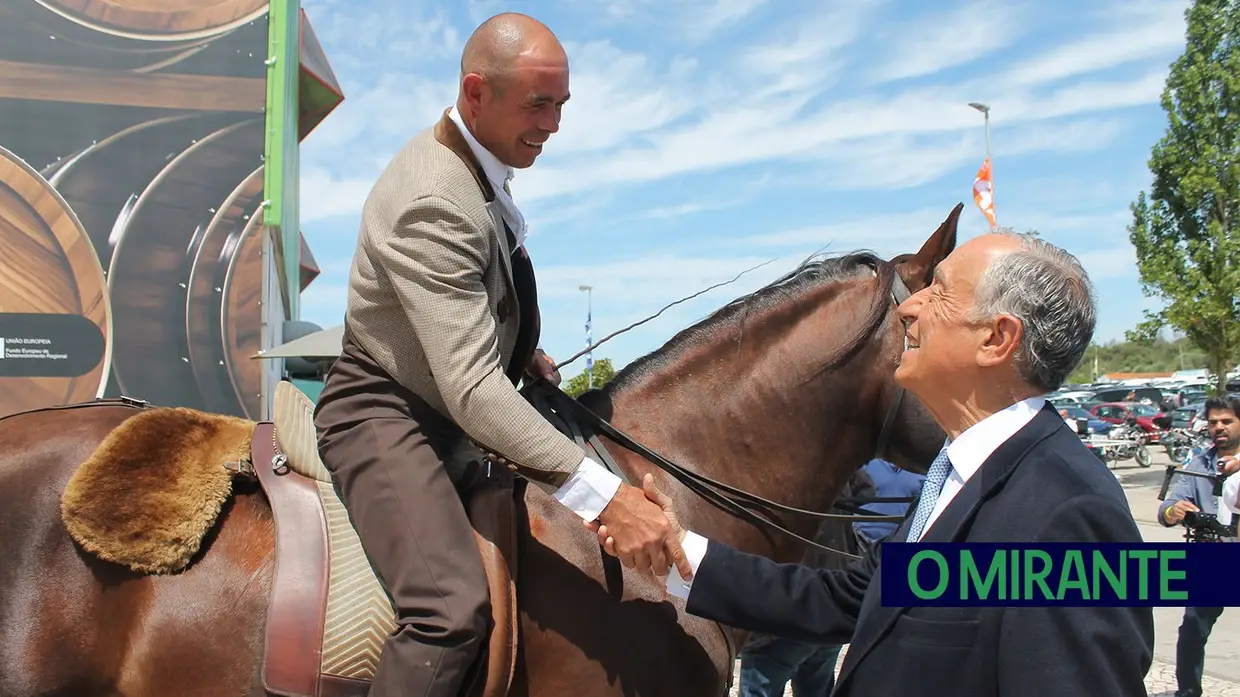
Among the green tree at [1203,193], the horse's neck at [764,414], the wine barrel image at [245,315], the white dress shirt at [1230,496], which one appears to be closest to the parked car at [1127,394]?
the green tree at [1203,193]

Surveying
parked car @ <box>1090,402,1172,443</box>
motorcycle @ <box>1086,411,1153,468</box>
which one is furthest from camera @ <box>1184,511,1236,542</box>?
parked car @ <box>1090,402,1172,443</box>

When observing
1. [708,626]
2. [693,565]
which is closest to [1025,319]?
[693,565]

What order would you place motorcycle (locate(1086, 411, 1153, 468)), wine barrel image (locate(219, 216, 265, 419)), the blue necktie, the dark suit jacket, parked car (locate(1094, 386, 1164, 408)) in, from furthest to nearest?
parked car (locate(1094, 386, 1164, 408))
motorcycle (locate(1086, 411, 1153, 468))
wine barrel image (locate(219, 216, 265, 419))
the blue necktie
the dark suit jacket

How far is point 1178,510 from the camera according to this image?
19.9ft

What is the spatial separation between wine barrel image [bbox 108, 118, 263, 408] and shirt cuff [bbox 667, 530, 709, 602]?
5459 mm

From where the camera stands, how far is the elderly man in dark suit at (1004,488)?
4.33 feet

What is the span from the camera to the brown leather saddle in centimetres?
220

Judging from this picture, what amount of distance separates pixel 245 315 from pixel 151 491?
4750 mm

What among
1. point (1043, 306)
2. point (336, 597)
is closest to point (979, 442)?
point (1043, 306)

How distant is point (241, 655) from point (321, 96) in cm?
1341

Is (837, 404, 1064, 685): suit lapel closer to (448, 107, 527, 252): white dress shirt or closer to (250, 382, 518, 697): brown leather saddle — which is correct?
(250, 382, 518, 697): brown leather saddle

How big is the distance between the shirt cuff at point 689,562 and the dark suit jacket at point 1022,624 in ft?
1.96

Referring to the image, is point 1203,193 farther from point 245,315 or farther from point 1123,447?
point 245,315

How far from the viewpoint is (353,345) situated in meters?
2.43
